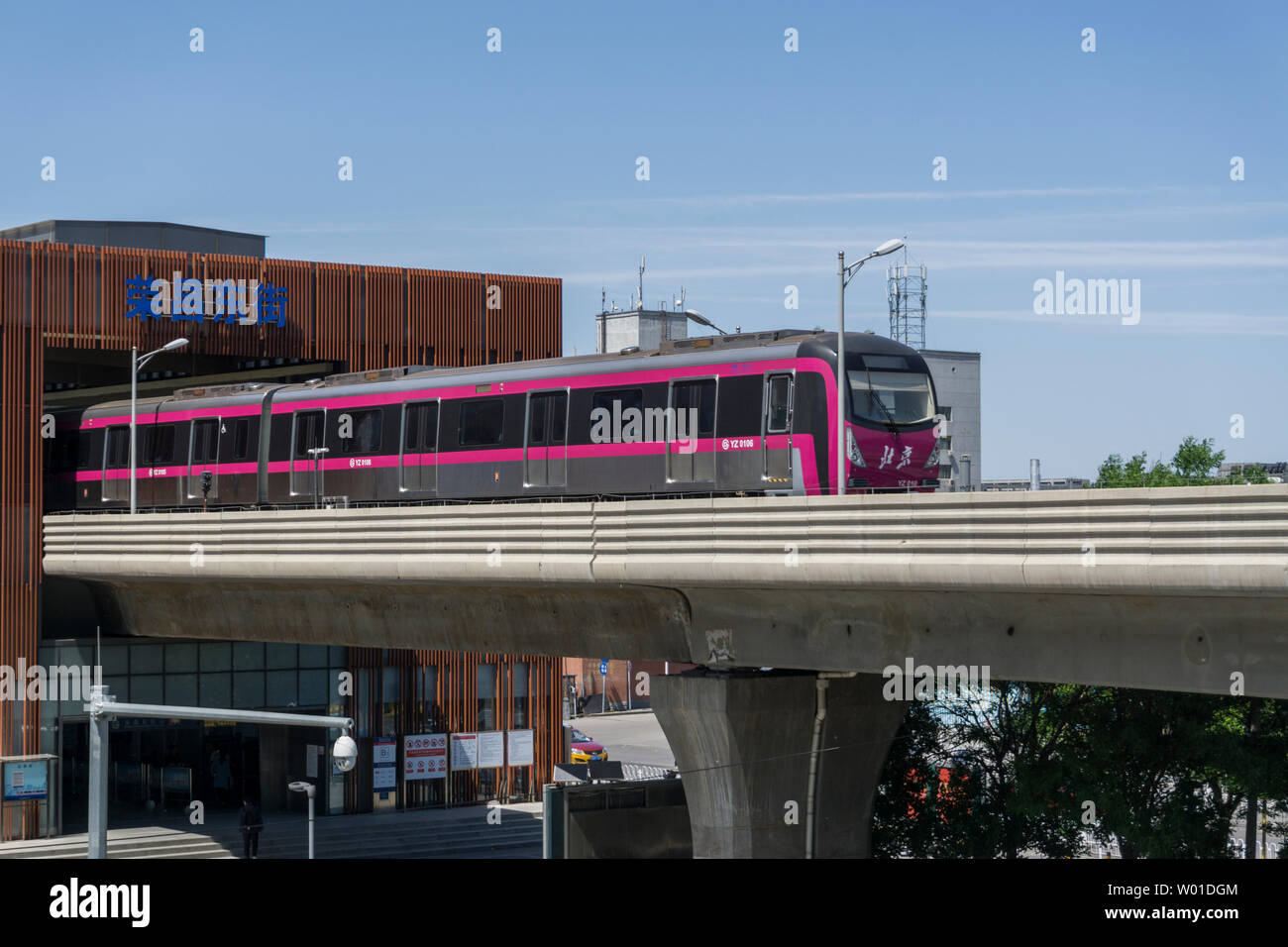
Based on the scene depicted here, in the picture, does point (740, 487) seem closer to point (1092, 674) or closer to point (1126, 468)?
point (1092, 674)

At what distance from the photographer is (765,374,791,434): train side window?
2622 cm

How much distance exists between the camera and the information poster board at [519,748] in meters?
46.0

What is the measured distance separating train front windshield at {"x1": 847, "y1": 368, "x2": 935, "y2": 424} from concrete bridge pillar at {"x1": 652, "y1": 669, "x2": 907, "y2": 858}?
4.54 m

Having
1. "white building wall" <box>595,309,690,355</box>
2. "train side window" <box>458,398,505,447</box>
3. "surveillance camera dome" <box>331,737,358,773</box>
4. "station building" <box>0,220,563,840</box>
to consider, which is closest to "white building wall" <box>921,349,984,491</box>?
"white building wall" <box>595,309,690,355</box>

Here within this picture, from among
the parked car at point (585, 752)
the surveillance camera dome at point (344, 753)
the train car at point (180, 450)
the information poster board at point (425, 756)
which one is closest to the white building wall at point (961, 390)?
the parked car at point (585, 752)

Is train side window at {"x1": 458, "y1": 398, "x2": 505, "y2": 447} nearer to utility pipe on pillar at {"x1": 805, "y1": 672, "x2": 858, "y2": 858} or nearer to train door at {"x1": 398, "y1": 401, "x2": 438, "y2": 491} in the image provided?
train door at {"x1": 398, "y1": 401, "x2": 438, "y2": 491}

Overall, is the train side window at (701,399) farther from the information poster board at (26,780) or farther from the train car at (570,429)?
the information poster board at (26,780)

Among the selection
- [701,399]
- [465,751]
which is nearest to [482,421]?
[701,399]

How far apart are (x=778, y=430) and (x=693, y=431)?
71.1 inches

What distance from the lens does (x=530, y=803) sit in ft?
151

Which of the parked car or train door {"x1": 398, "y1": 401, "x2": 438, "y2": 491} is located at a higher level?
train door {"x1": 398, "y1": 401, "x2": 438, "y2": 491}

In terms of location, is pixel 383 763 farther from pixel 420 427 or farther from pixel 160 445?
pixel 420 427

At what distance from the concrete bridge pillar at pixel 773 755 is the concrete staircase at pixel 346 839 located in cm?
1425
